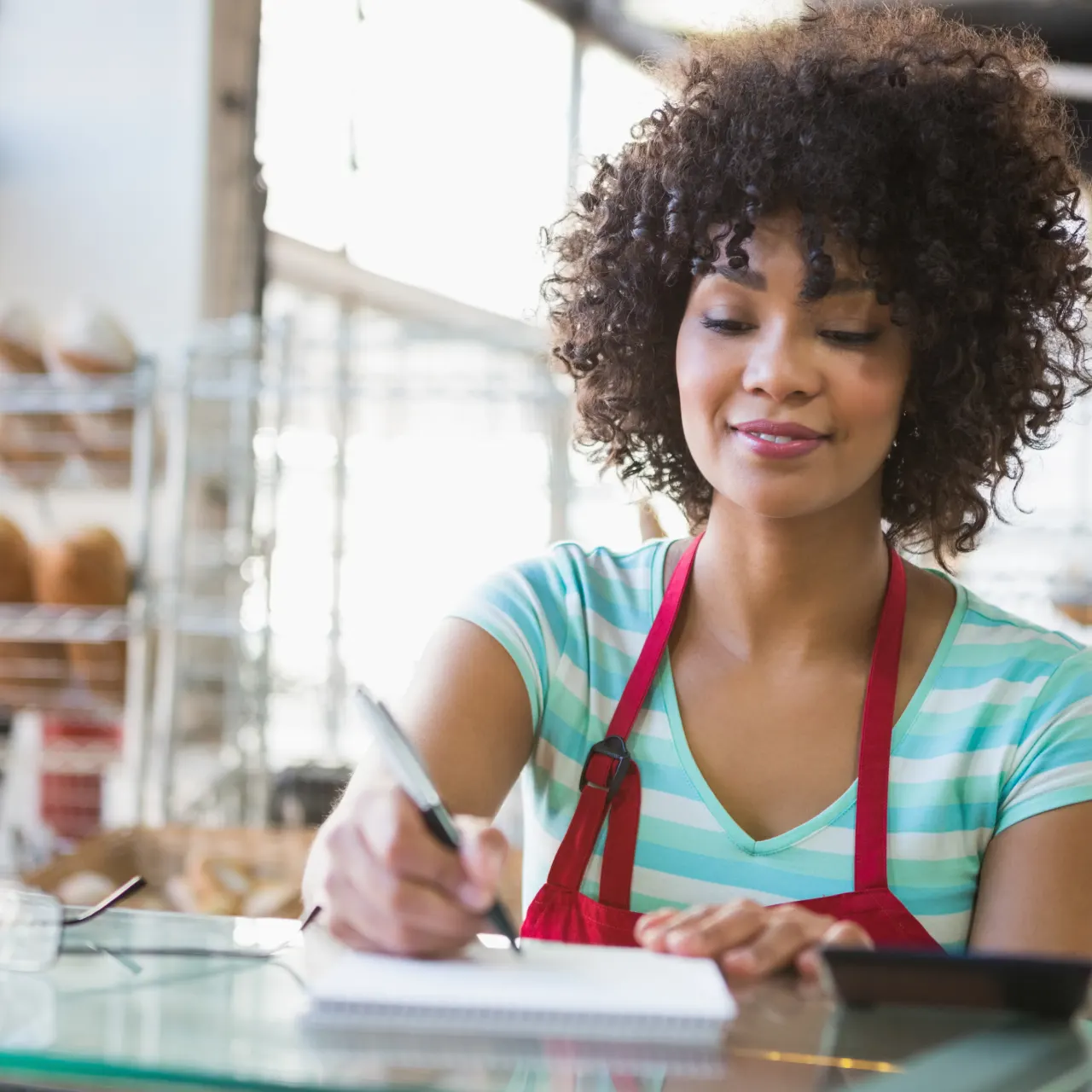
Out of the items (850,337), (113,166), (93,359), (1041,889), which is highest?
(113,166)

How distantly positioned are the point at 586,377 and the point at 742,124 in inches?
12.7

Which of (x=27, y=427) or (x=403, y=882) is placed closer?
(x=403, y=882)

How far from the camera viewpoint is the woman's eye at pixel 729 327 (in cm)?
103

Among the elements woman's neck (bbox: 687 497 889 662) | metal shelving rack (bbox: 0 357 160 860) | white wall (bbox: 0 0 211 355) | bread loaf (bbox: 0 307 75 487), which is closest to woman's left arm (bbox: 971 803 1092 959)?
woman's neck (bbox: 687 497 889 662)

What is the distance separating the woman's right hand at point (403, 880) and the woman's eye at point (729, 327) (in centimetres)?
47

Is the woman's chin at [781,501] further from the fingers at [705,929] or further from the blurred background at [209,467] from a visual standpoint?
the blurred background at [209,467]

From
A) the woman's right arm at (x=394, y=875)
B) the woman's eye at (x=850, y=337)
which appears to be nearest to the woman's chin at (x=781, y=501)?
the woman's eye at (x=850, y=337)

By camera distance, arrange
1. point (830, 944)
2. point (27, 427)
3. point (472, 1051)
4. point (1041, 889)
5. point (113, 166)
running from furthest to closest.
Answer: point (113, 166), point (27, 427), point (1041, 889), point (830, 944), point (472, 1051)

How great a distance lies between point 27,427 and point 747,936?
6.87 ft

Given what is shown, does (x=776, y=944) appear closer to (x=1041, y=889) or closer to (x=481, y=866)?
(x=481, y=866)

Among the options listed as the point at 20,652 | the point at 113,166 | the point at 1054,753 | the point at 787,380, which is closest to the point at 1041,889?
the point at 1054,753

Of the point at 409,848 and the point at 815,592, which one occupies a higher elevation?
the point at 815,592

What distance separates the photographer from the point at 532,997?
0.54 metres

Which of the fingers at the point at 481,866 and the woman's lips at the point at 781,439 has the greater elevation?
the woman's lips at the point at 781,439
